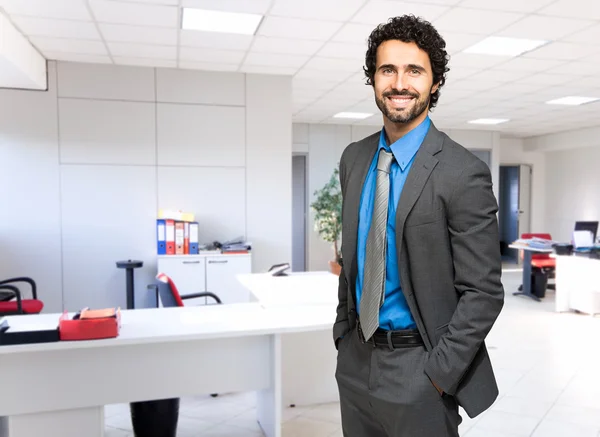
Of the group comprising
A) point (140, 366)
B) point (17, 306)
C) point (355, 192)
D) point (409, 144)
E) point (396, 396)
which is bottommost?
point (17, 306)

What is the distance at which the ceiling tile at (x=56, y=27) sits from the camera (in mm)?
4641

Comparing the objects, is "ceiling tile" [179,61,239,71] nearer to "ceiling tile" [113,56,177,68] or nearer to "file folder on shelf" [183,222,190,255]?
"ceiling tile" [113,56,177,68]

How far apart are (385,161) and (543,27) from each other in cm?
404

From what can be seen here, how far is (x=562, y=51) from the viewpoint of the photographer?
5449 millimetres

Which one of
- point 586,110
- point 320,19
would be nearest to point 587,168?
point 586,110

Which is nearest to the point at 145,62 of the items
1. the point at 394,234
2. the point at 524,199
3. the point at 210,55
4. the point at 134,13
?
the point at 210,55

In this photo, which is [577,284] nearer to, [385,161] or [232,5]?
[232,5]

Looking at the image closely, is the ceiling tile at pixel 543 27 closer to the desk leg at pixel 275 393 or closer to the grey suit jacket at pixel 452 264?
the desk leg at pixel 275 393

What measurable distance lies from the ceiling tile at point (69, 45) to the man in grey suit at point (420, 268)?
4.59m

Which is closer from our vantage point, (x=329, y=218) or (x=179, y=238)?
(x=179, y=238)

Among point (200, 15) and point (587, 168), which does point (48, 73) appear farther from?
point (587, 168)

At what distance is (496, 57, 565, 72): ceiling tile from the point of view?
5.81 meters

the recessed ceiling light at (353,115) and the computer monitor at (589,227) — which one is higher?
the recessed ceiling light at (353,115)

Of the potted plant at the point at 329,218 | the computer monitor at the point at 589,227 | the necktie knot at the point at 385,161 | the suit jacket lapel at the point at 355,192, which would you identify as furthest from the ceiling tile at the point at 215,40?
the computer monitor at the point at 589,227
